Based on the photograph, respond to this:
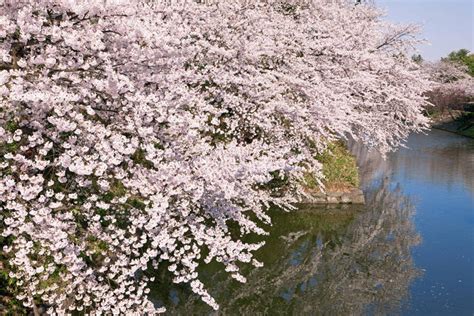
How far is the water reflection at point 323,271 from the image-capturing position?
31.6 ft

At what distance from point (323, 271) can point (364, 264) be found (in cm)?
132

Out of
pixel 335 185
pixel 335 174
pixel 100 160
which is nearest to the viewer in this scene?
pixel 100 160

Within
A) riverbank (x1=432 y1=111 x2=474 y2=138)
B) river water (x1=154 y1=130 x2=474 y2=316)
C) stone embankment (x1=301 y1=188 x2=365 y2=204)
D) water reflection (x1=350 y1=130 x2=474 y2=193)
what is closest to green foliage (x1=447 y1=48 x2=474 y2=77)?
riverbank (x1=432 y1=111 x2=474 y2=138)

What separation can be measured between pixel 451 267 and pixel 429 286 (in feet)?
5.34

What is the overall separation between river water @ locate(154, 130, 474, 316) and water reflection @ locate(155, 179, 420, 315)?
0.02 m

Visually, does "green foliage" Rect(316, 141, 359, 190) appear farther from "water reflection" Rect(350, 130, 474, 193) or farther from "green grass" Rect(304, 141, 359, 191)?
"water reflection" Rect(350, 130, 474, 193)

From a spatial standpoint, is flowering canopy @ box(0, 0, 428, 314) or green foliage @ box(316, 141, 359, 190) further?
green foliage @ box(316, 141, 359, 190)

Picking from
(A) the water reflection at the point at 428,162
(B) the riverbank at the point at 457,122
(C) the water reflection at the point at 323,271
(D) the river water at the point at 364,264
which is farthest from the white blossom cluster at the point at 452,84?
(C) the water reflection at the point at 323,271

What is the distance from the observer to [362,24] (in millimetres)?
18016

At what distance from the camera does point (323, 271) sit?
11523 mm

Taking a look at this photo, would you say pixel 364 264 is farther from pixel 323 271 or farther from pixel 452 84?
pixel 452 84

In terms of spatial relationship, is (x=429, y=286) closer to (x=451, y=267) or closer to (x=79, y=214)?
(x=451, y=267)

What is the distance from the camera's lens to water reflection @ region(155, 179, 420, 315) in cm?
962

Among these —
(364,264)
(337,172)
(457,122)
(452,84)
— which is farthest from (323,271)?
(452,84)
